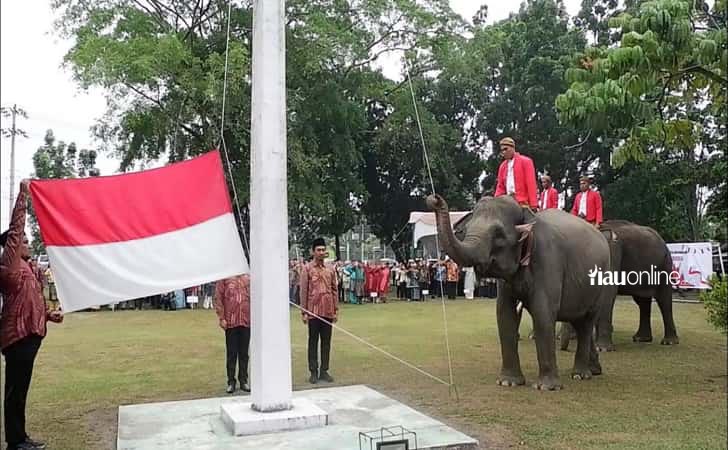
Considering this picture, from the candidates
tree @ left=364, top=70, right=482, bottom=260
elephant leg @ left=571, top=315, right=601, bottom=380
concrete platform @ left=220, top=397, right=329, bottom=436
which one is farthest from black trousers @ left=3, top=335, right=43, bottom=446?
tree @ left=364, top=70, right=482, bottom=260

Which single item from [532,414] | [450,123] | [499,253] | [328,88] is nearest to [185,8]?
[328,88]

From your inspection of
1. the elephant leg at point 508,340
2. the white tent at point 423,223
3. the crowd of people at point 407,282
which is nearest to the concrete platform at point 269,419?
the elephant leg at point 508,340

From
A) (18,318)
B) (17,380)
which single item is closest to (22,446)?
(17,380)

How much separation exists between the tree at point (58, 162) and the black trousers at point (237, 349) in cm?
2494

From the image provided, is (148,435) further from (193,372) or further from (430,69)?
(430,69)

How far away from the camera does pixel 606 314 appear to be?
11.2 metres

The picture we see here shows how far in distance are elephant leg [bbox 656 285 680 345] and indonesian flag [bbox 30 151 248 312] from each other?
8823 mm

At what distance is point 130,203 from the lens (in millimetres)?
5852

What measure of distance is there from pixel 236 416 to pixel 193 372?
405 cm

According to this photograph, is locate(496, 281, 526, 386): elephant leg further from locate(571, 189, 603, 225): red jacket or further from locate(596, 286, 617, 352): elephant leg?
locate(571, 189, 603, 225): red jacket

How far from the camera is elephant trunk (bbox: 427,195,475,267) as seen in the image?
6.85 metres

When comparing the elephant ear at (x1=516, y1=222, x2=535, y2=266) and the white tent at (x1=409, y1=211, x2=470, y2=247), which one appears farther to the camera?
the white tent at (x1=409, y1=211, x2=470, y2=247)

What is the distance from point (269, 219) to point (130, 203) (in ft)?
3.77

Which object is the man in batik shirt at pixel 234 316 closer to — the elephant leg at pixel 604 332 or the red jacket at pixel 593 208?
the elephant leg at pixel 604 332
